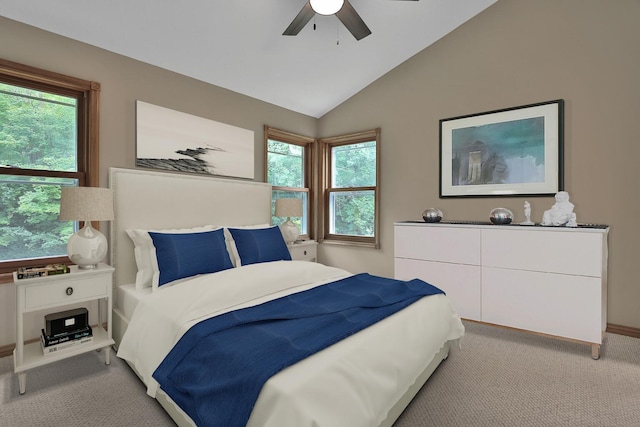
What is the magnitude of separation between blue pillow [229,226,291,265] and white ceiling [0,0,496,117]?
174 cm

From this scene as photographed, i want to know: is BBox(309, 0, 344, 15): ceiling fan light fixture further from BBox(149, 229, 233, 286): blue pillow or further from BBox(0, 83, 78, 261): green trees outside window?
BBox(0, 83, 78, 261): green trees outside window

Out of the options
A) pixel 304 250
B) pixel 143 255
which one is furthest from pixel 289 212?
pixel 143 255

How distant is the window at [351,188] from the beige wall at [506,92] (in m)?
0.48

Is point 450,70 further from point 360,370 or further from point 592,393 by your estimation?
point 360,370

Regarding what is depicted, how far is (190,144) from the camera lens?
134 inches

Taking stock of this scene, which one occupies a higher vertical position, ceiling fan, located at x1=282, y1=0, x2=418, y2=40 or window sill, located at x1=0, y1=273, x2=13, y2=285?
ceiling fan, located at x1=282, y1=0, x2=418, y2=40

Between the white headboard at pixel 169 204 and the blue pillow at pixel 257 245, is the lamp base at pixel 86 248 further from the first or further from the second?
the blue pillow at pixel 257 245

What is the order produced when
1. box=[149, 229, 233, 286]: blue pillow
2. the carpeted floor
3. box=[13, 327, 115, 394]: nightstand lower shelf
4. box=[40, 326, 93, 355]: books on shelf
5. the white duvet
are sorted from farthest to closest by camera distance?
box=[149, 229, 233, 286]: blue pillow < box=[40, 326, 93, 355]: books on shelf < box=[13, 327, 115, 394]: nightstand lower shelf < the carpeted floor < the white duvet

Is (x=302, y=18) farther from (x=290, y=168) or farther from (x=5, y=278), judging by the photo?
(x=5, y=278)

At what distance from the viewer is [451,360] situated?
2.49 m

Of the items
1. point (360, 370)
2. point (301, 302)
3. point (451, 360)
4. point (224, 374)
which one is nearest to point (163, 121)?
point (301, 302)

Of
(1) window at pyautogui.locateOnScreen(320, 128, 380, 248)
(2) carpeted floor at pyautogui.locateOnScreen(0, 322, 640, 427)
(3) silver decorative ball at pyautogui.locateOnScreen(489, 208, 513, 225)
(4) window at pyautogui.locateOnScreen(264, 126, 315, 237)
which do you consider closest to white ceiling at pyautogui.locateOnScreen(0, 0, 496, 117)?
(4) window at pyautogui.locateOnScreen(264, 126, 315, 237)

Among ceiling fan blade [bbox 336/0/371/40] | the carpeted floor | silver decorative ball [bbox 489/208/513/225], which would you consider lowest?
the carpeted floor

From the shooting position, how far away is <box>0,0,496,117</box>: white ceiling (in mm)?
2545
